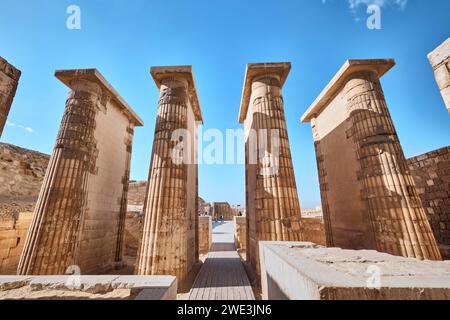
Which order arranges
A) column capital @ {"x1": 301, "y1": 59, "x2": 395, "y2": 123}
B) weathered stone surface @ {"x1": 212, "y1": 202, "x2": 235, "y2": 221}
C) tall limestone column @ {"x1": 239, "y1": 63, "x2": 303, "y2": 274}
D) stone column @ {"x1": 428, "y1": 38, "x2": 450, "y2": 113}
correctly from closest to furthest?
1. stone column @ {"x1": 428, "y1": 38, "x2": 450, "y2": 113}
2. tall limestone column @ {"x1": 239, "y1": 63, "x2": 303, "y2": 274}
3. column capital @ {"x1": 301, "y1": 59, "x2": 395, "y2": 123}
4. weathered stone surface @ {"x1": 212, "y1": 202, "x2": 235, "y2": 221}

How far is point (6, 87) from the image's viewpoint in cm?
251

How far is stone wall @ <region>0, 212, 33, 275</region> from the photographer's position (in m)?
6.06

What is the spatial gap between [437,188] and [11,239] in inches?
617

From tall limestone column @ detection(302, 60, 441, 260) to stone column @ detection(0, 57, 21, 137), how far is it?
8.07 metres

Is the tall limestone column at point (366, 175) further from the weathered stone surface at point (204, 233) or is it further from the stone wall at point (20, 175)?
the stone wall at point (20, 175)

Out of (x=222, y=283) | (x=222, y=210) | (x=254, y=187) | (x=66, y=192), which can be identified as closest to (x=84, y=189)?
(x=66, y=192)

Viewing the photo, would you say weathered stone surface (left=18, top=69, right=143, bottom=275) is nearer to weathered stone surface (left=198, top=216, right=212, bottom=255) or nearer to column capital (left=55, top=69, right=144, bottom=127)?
column capital (left=55, top=69, right=144, bottom=127)

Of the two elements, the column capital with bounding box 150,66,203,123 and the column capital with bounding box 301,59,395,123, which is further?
the column capital with bounding box 150,66,203,123

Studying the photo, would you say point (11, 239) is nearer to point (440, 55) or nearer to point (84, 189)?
point (84, 189)

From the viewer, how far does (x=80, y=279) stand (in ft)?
7.37

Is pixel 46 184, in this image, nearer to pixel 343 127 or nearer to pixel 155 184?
pixel 155 184

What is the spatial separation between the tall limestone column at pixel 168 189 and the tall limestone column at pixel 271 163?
7.73ft

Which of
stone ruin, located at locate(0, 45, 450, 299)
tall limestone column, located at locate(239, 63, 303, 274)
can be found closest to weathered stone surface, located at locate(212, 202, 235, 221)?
stone ruin, located at locate(0, 45, 450, 299)

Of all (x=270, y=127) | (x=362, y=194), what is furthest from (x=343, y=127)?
(x=270, y=127)
